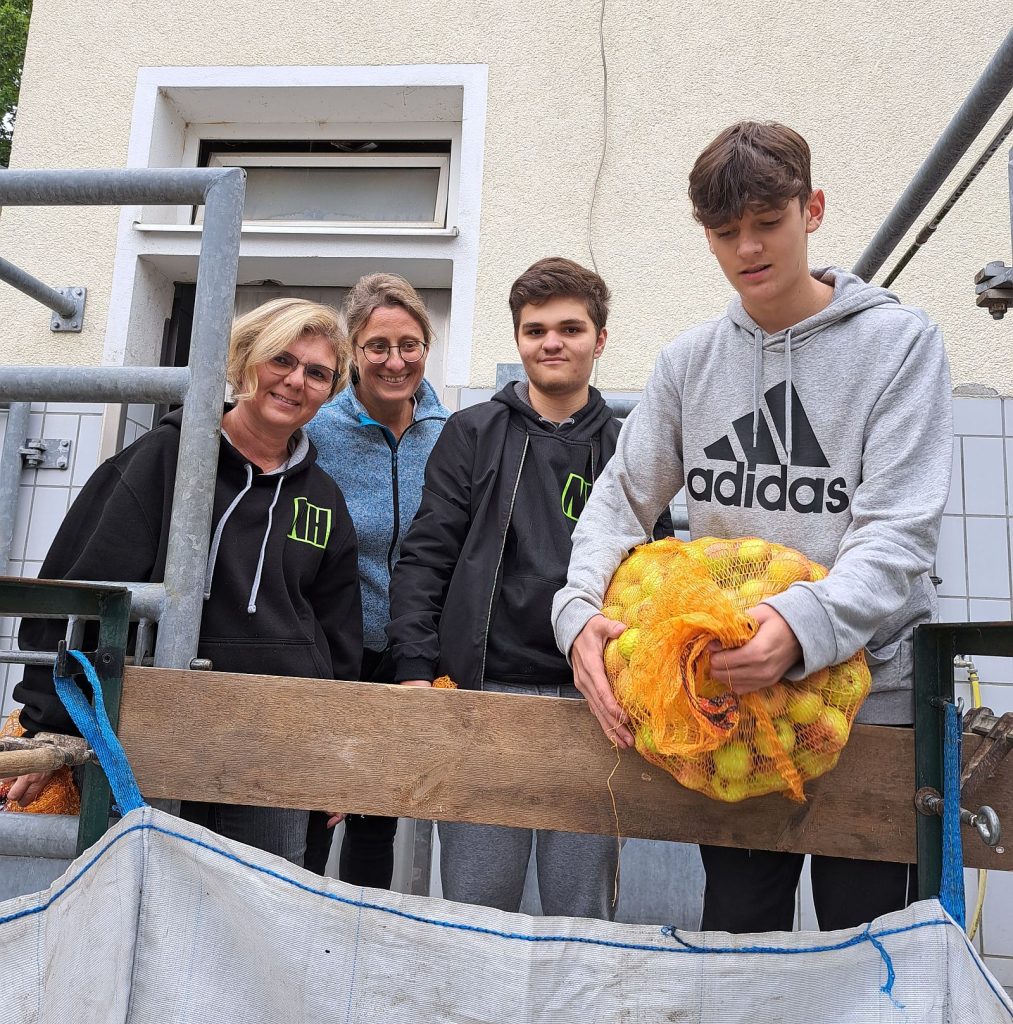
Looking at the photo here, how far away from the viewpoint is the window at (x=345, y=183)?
4219mm

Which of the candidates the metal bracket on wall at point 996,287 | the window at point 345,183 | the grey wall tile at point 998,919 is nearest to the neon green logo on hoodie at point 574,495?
the metal bracket on wall at point 996,287

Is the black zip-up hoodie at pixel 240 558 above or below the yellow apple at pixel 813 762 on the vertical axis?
above

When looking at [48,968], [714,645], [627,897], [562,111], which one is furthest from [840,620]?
[562,111]

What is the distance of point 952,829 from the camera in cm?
126

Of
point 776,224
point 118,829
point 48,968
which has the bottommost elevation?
point 48,968

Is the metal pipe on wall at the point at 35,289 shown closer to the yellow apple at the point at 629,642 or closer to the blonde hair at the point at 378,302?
the blonde hair at the point at 378,302

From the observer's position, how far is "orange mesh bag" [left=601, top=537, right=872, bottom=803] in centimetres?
120

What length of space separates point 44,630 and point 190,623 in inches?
15.4

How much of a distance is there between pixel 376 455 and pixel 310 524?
1.48ft

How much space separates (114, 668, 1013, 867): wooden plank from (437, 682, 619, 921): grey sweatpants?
0.50 meters

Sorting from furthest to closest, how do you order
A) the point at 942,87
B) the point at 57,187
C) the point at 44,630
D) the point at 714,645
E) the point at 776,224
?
the point at 942,87 < the point at 44,630 < the point at 57,187 < the point at 776,224 < the point at 714,645

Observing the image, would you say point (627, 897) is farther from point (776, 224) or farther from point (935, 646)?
point (776, 224)

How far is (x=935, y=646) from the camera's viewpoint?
1.35m

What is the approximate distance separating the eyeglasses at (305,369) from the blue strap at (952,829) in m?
1.37
